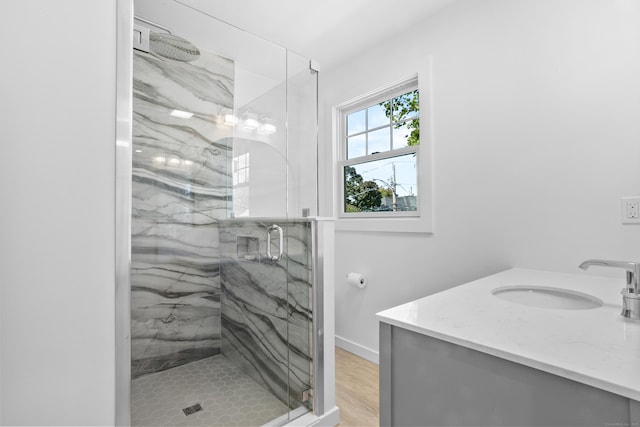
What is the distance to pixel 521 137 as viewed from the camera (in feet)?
5.17

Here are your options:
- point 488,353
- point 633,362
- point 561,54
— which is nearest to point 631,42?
point 561,54

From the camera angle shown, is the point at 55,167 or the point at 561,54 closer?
the point at 55,167

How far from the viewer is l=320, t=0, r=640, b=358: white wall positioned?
1.31m

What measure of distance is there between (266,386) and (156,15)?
1.74m

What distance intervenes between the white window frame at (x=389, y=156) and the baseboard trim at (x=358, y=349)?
0.89 m

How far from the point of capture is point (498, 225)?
5.42 ft

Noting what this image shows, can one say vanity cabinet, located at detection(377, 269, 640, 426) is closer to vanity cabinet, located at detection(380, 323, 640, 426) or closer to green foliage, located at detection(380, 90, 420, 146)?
vanity cabinet, located at detection(380, 323, 640, 426)

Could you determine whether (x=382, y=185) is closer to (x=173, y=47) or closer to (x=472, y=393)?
(x=173, y=47)

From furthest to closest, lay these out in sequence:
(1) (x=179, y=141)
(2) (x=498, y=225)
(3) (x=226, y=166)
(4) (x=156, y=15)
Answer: (2) (x=498, y=225) → (3) (x=226, y=166) → (1) (x=179, y=141) → (4) (x=156, y=15)

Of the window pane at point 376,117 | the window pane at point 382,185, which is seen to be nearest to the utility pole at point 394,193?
the window pane at point 382,185

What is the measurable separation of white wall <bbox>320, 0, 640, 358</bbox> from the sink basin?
1.18 feet

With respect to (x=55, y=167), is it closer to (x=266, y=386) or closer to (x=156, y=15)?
(x=156, y=15)

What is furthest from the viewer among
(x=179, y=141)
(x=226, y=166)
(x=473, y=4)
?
(x=473, y=4)

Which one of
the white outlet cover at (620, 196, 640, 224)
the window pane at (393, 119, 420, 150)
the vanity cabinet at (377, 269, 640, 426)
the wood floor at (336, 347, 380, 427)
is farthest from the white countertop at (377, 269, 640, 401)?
the window pane at (393, 119, 420, 150)
